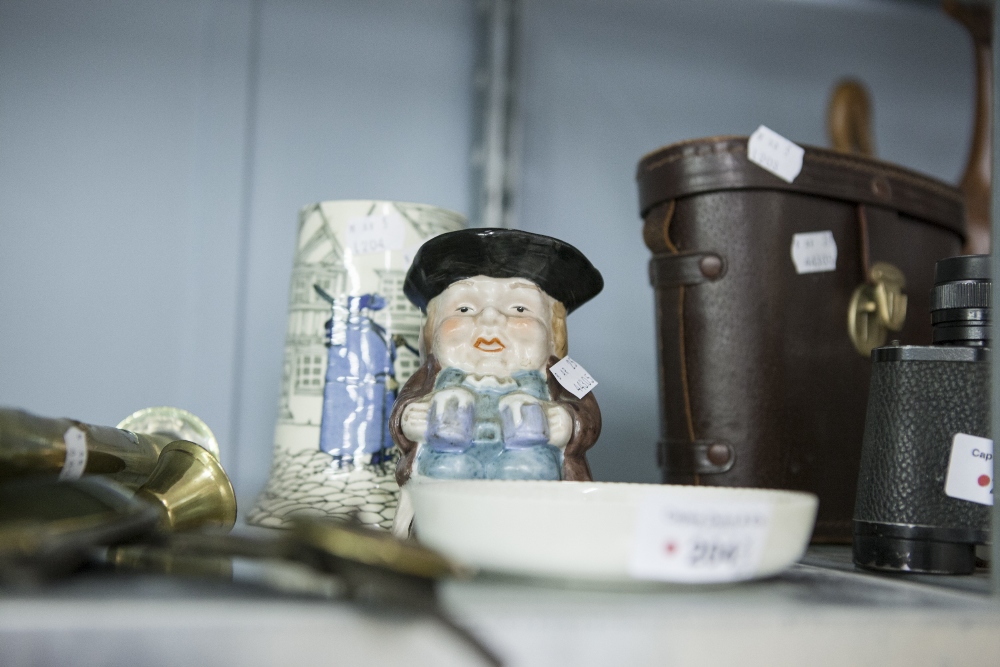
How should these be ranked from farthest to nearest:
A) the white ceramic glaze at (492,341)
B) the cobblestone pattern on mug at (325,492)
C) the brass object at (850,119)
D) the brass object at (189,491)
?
the brass object at (850,119)
the cobblestone pattern on mug at (325,492)
the white ceramic glaze at (492,341)
the brass object at (189,491)

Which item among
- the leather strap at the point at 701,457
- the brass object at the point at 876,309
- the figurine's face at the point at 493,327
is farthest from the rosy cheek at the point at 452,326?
the brass object at the point at 876,309

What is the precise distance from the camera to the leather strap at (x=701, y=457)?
801 mm

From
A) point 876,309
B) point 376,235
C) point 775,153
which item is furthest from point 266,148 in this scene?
point 876,309

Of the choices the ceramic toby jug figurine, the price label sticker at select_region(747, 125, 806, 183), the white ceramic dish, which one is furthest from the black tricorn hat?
the white ceramic dish

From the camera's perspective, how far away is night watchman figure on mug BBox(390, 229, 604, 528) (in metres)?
0.64

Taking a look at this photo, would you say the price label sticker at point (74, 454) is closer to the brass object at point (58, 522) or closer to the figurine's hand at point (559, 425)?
the brass object at point (58, 522)

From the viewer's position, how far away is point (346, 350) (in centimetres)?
82

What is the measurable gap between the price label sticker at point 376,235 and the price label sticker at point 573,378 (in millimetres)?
223

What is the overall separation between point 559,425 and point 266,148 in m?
0.67

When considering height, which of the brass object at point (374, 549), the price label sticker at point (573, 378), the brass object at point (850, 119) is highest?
the brass object at point (850, 119)

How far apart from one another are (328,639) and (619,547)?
0.12 m

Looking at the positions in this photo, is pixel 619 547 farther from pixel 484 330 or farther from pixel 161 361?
pixel 161 361

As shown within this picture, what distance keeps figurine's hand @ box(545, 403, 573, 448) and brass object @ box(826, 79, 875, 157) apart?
0.80m

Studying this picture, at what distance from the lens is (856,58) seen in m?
1.38
